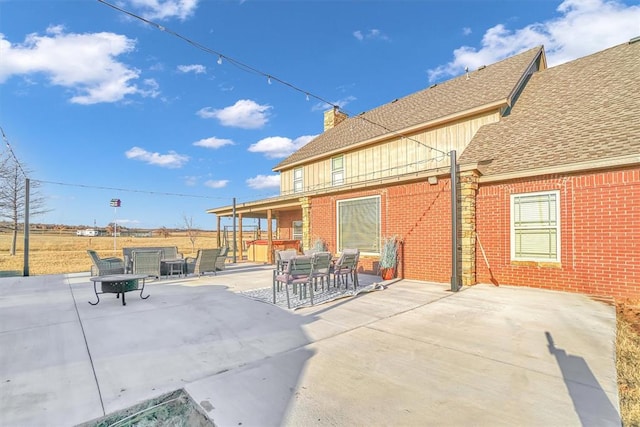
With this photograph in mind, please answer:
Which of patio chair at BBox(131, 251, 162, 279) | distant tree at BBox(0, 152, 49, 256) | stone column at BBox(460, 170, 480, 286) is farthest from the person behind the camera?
distant tree at BBox(0, 152, 49, 256)

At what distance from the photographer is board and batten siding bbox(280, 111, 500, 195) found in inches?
435

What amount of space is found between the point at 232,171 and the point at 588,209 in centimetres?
2494

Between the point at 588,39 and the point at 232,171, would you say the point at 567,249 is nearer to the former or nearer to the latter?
the point at 588,39

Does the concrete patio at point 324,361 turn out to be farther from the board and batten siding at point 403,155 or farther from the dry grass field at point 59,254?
the dry grass field at point 59,254

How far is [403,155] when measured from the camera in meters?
12.7

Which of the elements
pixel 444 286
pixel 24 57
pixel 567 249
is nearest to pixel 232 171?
pixel 24 57

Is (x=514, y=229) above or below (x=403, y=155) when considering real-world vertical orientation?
below

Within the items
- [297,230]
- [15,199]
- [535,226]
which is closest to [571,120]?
[535,226]

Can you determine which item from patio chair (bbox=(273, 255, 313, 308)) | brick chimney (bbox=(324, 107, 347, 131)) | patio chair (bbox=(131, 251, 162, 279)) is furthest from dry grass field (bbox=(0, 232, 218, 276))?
brick chimney (bbox=(324, 107, 347, 131))

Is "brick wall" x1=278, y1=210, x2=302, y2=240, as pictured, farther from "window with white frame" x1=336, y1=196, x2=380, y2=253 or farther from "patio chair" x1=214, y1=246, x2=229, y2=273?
"patio chair" x1=214, y1=246, x2=229, y2=273

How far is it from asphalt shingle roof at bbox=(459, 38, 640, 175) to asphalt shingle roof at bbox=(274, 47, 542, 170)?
0.84 meters

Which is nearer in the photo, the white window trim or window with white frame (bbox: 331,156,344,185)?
the white window trim

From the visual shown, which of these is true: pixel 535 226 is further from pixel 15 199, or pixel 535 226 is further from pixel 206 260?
pixel 15 199

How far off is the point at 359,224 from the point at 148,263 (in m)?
7.05
